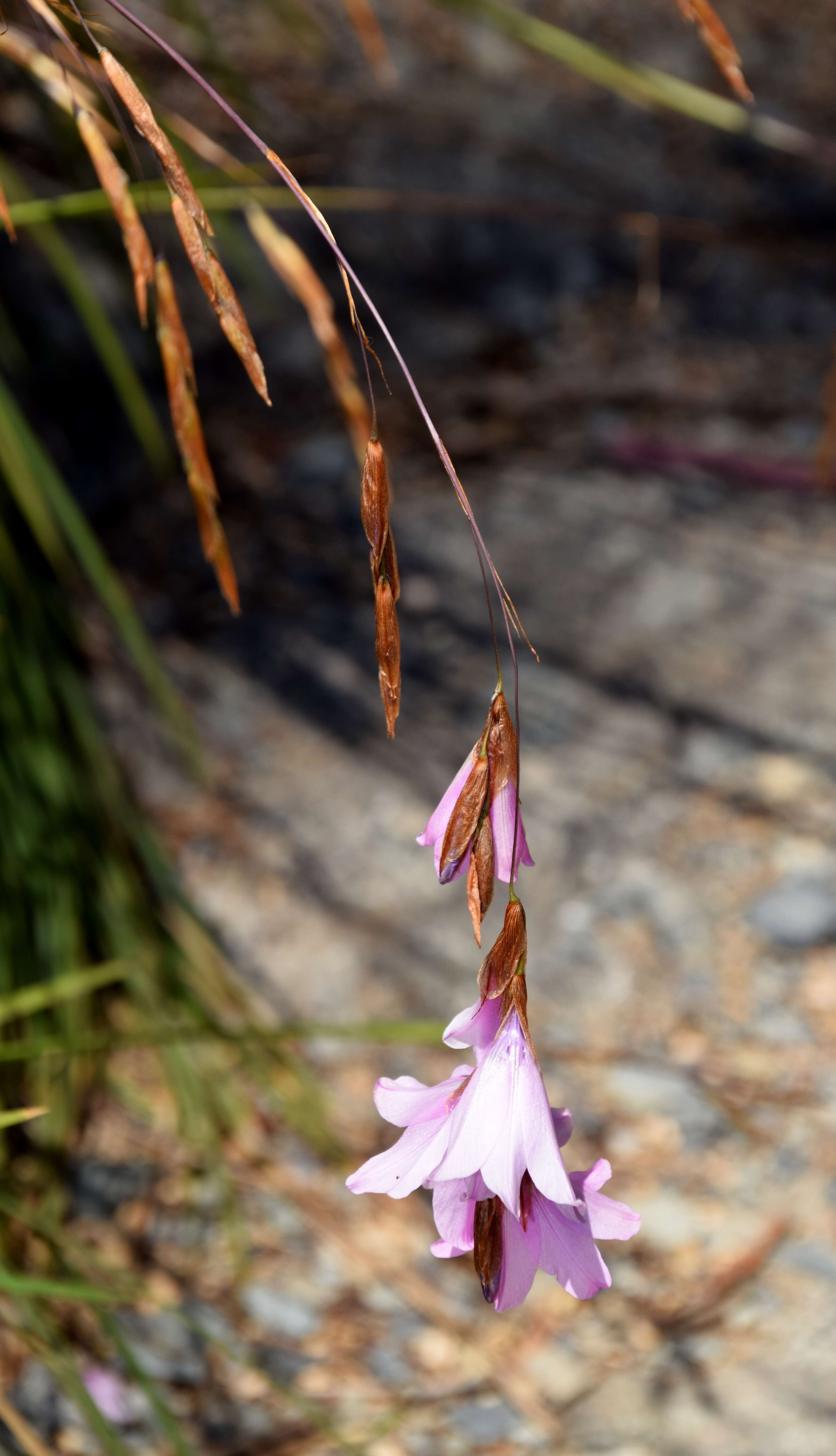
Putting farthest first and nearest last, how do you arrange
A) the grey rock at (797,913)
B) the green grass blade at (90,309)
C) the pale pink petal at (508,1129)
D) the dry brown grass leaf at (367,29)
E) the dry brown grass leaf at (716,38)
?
the grey rock at (797,913), the green grass blade at (90,309), the dry brown grass leaf at (367,29), the dry brown grass leaf at (716,38), the pale pink petal at (508,1129)

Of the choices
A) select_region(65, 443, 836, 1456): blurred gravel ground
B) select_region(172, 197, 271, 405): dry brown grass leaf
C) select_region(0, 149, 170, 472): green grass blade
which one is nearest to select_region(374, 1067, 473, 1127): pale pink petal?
select_region(172, 197, 271, 405): dry brown grass leaf

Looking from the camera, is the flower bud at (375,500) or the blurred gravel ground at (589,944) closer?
the flower bud at (375,500)

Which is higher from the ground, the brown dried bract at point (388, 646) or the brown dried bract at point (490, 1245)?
the brown dried bract at point (388, 646)

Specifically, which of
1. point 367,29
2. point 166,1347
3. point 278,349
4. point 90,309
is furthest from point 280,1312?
point 278,349

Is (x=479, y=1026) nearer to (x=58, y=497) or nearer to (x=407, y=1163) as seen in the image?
(x=407, y=1163)

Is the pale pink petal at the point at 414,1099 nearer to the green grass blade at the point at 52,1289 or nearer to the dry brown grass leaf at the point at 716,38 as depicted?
the green grass blade at the point at 52,1289

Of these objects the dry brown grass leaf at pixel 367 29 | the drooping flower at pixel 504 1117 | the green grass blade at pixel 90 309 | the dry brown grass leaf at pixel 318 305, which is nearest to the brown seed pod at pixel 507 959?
the drooping flower at pixel 504 1117

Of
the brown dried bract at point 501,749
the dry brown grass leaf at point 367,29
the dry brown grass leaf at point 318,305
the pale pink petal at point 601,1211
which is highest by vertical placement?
the dry brown grass leaf at point 367,29
